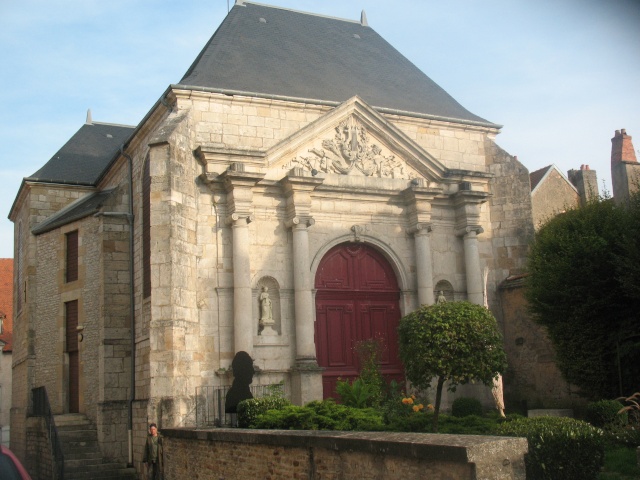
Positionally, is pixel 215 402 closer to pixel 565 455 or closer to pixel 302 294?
pixel 302 294

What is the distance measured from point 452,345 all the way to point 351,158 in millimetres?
5591

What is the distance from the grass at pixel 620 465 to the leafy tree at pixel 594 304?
3.80m

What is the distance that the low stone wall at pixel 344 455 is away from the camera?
498cm

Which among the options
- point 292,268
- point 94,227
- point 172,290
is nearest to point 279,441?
point 172,290

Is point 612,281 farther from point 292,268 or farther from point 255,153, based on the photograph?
point 255,153

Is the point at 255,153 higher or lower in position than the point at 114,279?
higher

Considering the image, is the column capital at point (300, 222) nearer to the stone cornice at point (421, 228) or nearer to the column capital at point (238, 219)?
the column capital at point (238, 219)

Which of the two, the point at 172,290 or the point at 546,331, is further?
the point at 546,331

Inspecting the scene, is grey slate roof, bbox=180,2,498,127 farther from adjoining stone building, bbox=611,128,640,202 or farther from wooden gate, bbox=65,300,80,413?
wooden gate, bbox=65,300,80,413

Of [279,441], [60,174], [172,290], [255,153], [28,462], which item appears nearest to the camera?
[279,441]

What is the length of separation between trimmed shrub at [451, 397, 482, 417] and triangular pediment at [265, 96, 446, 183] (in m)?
4.32

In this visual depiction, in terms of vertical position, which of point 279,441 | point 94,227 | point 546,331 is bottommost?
point 279,441

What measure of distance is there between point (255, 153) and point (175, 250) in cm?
243

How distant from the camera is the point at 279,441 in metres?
7.42
